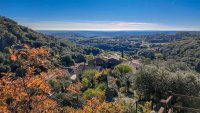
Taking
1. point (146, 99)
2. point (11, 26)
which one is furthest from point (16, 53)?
point (11, 26)

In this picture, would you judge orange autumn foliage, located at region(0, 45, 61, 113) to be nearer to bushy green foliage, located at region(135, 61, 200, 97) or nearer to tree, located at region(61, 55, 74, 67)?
bushy green foliage, located at region(135, 61, 200, 97)

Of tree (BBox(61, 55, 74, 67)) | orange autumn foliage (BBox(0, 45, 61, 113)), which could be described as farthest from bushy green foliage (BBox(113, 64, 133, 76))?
orange autumn foliage (BBox(0, 45, 61, 113))

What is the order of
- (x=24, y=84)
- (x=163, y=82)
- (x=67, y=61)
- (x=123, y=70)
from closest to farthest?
(x=24, y=84)
(x=163, y=82)
(x=123, y=70)
(x=67, y=61)

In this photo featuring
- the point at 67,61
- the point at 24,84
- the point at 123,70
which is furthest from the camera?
the point at 67,61

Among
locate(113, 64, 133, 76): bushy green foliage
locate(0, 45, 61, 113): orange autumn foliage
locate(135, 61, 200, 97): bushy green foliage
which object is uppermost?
locate(0, 45, 61, 113): orange autumn foliage

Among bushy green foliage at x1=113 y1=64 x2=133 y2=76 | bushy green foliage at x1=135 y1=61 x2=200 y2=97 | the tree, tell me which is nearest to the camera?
bushy green foliage at x1=135 y1=61 x2=200 y2=97

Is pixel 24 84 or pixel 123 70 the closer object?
pixel 24 84

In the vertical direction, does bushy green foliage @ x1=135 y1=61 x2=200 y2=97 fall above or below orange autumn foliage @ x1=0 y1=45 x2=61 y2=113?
below

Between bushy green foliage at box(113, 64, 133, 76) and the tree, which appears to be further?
the tree

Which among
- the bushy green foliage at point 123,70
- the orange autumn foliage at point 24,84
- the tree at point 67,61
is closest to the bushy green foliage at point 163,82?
the orange autumn foliage at point 24,84

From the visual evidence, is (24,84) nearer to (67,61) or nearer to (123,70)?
(123,70)

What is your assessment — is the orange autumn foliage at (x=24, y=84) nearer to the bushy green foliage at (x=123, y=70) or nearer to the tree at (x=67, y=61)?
the bushy green foliage at (x=123, y=70)

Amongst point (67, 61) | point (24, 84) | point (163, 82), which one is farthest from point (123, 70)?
point (24, 84)
